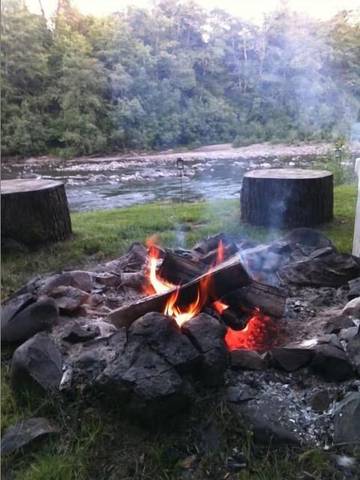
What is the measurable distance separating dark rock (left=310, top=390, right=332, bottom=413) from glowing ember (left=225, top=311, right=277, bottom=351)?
0.95ft

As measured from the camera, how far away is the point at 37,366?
4.58 feet

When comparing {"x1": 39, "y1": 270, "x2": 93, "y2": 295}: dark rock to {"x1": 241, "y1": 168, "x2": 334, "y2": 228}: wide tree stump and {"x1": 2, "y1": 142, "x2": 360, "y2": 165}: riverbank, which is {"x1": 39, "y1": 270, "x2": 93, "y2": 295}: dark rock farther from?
{"x1": 2, "y1": 142, "x2": 360, "y2": 165}: riverbank

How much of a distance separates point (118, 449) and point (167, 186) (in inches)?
179

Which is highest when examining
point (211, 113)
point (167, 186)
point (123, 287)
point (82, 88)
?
point (82, 88)

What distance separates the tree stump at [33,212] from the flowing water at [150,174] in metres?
1.81

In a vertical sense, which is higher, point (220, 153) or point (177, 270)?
point (177, 270)

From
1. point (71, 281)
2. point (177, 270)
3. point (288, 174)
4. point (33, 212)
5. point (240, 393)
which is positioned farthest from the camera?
point (288, 174)

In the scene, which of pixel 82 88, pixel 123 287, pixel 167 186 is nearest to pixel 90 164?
pixel 167 186

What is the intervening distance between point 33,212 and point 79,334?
1395 millimetres

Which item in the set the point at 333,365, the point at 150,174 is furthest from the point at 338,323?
the point at 150,174

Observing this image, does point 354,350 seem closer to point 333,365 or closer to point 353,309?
point 333,365

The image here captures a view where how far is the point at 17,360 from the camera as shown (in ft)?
4.63

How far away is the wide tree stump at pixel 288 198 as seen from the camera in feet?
10.2

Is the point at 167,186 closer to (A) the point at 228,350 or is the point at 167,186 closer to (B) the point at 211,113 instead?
(B) the point at 211,113
